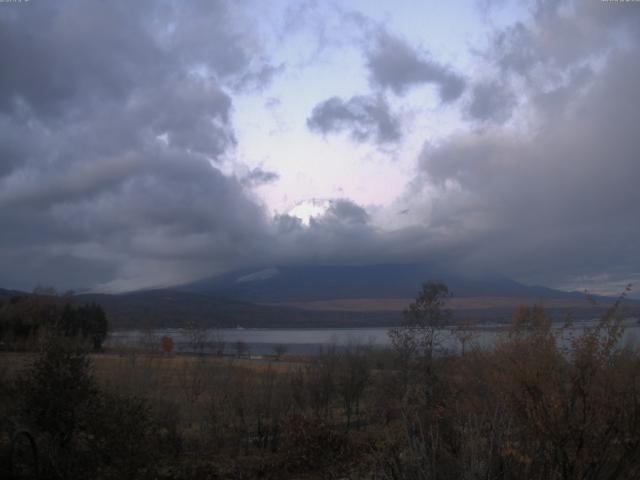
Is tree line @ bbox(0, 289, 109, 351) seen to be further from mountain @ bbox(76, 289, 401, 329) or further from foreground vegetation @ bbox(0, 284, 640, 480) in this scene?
mountain @ bbox(76, 289, 401, 329)

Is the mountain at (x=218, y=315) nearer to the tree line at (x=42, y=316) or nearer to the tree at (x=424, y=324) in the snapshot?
the tree line at (x=42, y=316)

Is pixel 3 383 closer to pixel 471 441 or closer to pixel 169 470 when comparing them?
pixel 169 470

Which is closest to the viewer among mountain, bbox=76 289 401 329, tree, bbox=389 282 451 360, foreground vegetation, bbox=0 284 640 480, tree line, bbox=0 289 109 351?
foreground vegetation, bbox=0 284 640 480

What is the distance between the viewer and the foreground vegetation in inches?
261

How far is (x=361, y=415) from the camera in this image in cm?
2303

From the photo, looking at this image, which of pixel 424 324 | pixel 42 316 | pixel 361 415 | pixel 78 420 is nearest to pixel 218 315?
pixel 42 316

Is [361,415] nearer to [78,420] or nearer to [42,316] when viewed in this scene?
[78,420]

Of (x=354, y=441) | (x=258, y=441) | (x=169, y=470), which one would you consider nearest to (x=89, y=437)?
(x=169, y=470)

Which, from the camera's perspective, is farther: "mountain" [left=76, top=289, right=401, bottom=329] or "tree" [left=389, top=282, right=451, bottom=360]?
"mountain" [left=76, top=289, right=401, bottom=329]

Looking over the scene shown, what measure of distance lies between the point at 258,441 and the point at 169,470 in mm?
4037

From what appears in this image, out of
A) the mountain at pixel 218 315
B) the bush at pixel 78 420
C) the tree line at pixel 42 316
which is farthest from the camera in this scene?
the mountain at pixel 218 315

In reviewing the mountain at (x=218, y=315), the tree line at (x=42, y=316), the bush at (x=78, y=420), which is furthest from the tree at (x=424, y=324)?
the mountain at (x=218, y=315)

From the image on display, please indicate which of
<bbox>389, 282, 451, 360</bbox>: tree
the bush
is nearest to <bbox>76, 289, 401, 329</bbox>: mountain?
<bbox>389, 282, 451, 360</bbox>: tree

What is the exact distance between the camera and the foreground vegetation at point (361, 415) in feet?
21.7
